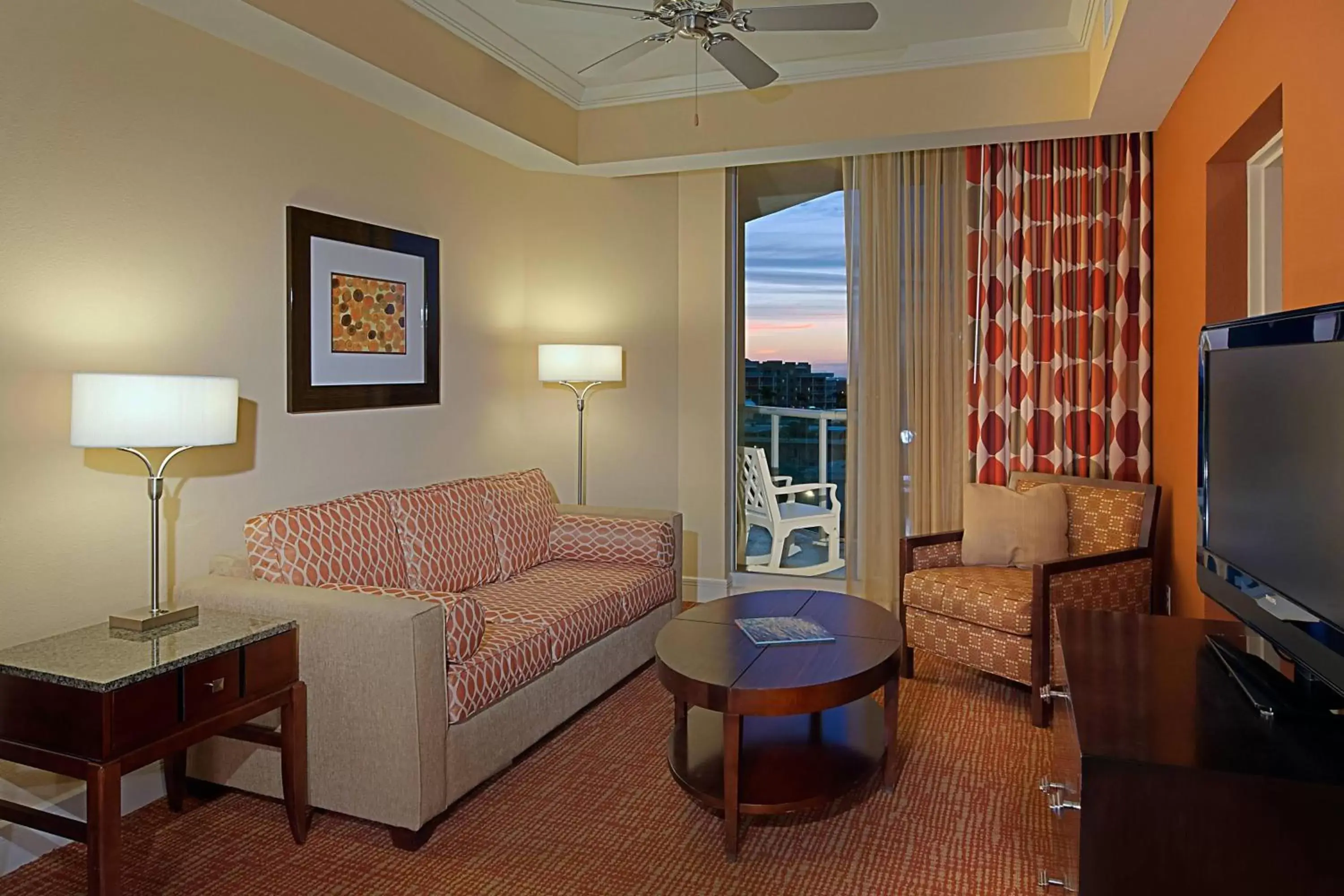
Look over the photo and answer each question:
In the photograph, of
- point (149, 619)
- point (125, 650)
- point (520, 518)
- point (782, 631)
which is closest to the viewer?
point (125, 650)

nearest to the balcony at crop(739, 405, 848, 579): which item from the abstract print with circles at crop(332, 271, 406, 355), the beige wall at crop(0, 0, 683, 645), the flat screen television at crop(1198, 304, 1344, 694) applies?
the beige wall at crop(0, 0, 683, 645)

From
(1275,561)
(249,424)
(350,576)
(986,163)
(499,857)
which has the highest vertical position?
(986,163)

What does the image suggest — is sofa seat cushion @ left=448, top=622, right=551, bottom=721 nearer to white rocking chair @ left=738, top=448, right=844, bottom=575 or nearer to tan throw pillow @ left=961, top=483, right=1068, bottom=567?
tan throw pillow @ left=961, top=483, right=1068, bottom=567

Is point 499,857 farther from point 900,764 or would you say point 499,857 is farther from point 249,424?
point 249,424

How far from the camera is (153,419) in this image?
236 centimetres

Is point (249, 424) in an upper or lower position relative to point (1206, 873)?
upper

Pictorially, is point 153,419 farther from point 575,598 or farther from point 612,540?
point 612,540

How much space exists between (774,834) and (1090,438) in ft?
8.80

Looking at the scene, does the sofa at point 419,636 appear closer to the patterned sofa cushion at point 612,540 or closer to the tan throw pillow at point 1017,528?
the patterned sofa cushion at point 612,540

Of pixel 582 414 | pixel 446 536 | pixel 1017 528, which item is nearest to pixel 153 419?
pixel 446 536

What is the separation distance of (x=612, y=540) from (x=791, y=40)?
92.2 inches

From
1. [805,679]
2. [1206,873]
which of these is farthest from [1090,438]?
[1206,873]

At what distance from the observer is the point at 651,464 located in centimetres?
528

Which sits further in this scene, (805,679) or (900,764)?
(900,764)
